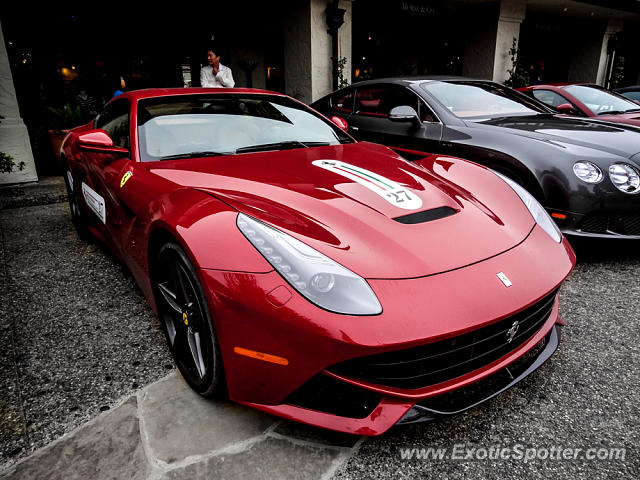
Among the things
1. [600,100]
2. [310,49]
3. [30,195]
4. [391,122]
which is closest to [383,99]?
[391,122]

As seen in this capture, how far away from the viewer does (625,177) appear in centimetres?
291

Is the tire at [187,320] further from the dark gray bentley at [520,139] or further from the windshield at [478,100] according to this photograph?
the windshield at [478,100]

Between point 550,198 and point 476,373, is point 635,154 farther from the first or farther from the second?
point 476,373

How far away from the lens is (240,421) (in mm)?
1646

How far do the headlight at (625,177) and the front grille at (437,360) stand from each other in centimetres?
190

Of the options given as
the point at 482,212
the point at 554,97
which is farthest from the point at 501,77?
the point at 482,212

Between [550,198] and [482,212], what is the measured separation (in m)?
1.33

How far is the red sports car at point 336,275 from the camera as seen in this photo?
1.35m

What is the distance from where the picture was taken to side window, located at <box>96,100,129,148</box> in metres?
2.58

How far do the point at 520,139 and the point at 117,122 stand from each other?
279 cm

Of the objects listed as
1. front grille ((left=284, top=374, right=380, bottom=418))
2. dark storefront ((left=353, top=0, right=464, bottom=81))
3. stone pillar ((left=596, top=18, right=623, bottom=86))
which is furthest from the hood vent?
stone pillar ((left=596, top=18, right=623, bottom=86))

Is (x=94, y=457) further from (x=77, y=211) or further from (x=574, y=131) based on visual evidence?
(x=574, y=131)

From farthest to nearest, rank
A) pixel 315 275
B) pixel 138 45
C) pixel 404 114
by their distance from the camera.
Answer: pixel 138 45 → pixel 404 114 → pixel 315 275

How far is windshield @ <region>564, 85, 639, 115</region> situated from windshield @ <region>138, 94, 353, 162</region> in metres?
4.43
